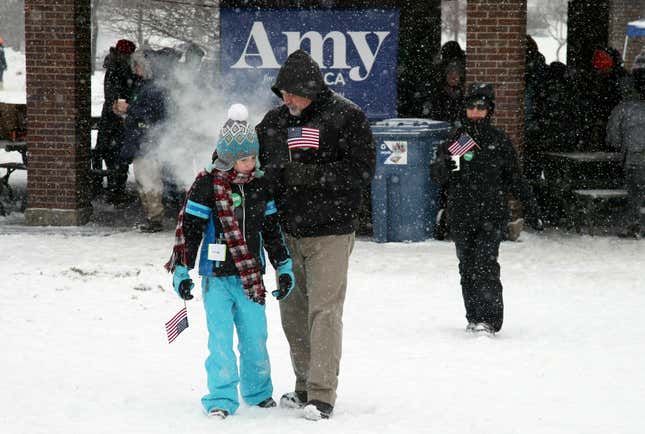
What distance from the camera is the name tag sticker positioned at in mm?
5848

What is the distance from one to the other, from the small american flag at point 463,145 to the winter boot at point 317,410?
2748mm

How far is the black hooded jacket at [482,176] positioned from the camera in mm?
8062

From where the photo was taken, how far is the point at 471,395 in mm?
6457

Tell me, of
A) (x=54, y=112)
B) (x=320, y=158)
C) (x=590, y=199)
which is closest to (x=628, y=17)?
(x=590, y=199)

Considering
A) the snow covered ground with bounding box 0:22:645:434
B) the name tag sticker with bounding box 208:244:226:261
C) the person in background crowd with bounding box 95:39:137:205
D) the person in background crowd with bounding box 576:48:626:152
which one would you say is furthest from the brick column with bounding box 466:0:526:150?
the name tag sticker with bounding box 208:244:226:261

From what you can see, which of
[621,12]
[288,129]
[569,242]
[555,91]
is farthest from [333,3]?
[621,12]

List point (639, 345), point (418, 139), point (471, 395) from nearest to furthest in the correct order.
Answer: point (471, 395) → point (639, 345) → point (418, 139)

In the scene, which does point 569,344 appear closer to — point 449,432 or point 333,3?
point 449,432

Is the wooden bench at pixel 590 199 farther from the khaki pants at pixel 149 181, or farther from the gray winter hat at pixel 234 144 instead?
the gray winter hat at pixel 234 144

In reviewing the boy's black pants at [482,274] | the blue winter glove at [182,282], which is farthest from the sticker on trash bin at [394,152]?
the blue winter glove at [182,282]

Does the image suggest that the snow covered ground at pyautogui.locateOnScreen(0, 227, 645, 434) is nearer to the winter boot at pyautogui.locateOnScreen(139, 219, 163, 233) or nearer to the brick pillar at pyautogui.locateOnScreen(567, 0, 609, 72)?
the winter boot at pyautogui.locateOnScreen(139, 219, 163, 233)

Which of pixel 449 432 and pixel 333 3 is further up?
pixel 333 3

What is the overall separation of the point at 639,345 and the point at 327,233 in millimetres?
2857

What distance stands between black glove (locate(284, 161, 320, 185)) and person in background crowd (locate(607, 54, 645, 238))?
292 inches
